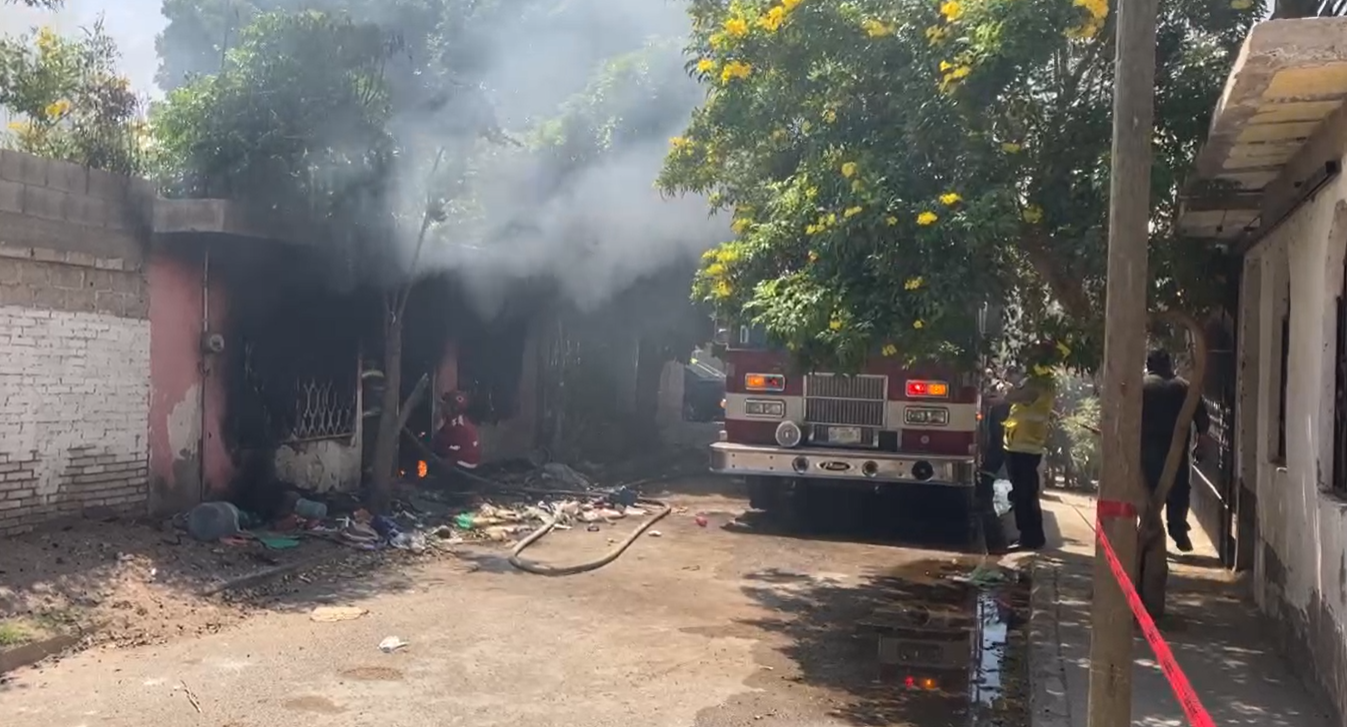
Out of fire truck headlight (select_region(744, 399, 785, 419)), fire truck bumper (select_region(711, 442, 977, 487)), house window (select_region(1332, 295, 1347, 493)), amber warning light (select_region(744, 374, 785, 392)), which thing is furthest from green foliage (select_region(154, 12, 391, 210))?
house window (select_region(1332, 295, 1347, 493))

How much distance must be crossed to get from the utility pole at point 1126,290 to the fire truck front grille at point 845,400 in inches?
286

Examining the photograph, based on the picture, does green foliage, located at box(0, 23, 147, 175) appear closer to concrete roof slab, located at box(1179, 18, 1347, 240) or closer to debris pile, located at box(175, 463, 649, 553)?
debris pile, located at box(175, 463, 649, 553)

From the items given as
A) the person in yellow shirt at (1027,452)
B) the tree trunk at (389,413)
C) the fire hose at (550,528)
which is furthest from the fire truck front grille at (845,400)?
the tree trunk at (389,413)

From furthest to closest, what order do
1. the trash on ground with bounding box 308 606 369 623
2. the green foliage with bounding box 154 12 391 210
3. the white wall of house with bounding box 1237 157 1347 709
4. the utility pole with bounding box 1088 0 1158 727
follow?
the green foliage with bounding box 154 12 391 210, the trash on ground with bounding box 308 606 369 623, the white wall of house with bounding box 1237 157 1347 709, the utility pole with bounding box 1088 0 1158 727

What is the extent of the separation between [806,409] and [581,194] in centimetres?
489

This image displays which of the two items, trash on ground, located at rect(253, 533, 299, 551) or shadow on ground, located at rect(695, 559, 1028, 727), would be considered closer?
shadow on ground, located at rect(695, 559, 1028, 727)

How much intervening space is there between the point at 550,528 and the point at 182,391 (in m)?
3.59

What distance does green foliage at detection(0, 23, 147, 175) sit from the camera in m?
9.22

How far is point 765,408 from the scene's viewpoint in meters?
11.8

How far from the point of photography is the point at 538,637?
732cm

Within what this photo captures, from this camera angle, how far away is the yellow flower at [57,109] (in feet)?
30.6

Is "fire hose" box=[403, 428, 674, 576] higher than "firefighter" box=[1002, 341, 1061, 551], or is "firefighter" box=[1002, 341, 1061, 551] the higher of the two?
"firefighter" box=[1002, 341, 1061, 551]

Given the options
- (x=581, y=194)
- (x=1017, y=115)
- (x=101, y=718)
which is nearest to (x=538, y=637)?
(x=101, y=718)

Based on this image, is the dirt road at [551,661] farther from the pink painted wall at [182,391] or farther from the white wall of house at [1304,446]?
the pink painted wall at [182,391]
